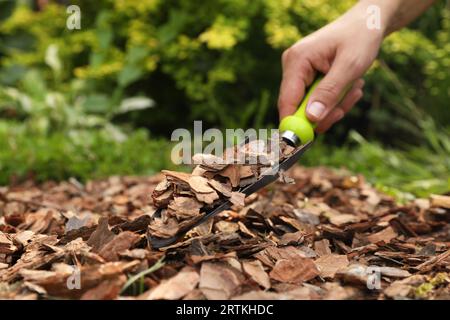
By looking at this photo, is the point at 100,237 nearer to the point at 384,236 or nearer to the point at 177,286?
the point at 177,286

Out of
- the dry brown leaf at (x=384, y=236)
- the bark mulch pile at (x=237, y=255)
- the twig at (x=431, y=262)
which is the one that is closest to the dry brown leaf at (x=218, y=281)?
the bark mulch pile at (x=237, y=255)

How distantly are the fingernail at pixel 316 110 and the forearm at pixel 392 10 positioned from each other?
0.40 m

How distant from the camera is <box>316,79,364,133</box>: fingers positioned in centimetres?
244

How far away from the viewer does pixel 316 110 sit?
2.11m

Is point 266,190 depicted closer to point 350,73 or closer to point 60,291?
point 350,73

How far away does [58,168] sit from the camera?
3.74 m

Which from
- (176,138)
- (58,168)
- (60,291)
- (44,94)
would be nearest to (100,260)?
(60,291)

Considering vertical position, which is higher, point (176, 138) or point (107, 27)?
point (107, 27)

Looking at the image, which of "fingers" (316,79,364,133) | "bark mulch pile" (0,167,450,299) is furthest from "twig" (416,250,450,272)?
"fingers" (316,79,364,133)

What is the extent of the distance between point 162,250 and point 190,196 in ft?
0.61

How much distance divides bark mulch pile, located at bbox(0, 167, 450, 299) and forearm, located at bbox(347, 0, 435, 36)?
760mm

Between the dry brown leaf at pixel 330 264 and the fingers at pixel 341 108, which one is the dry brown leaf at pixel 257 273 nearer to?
the dry brown leaf at pixel 330 264
